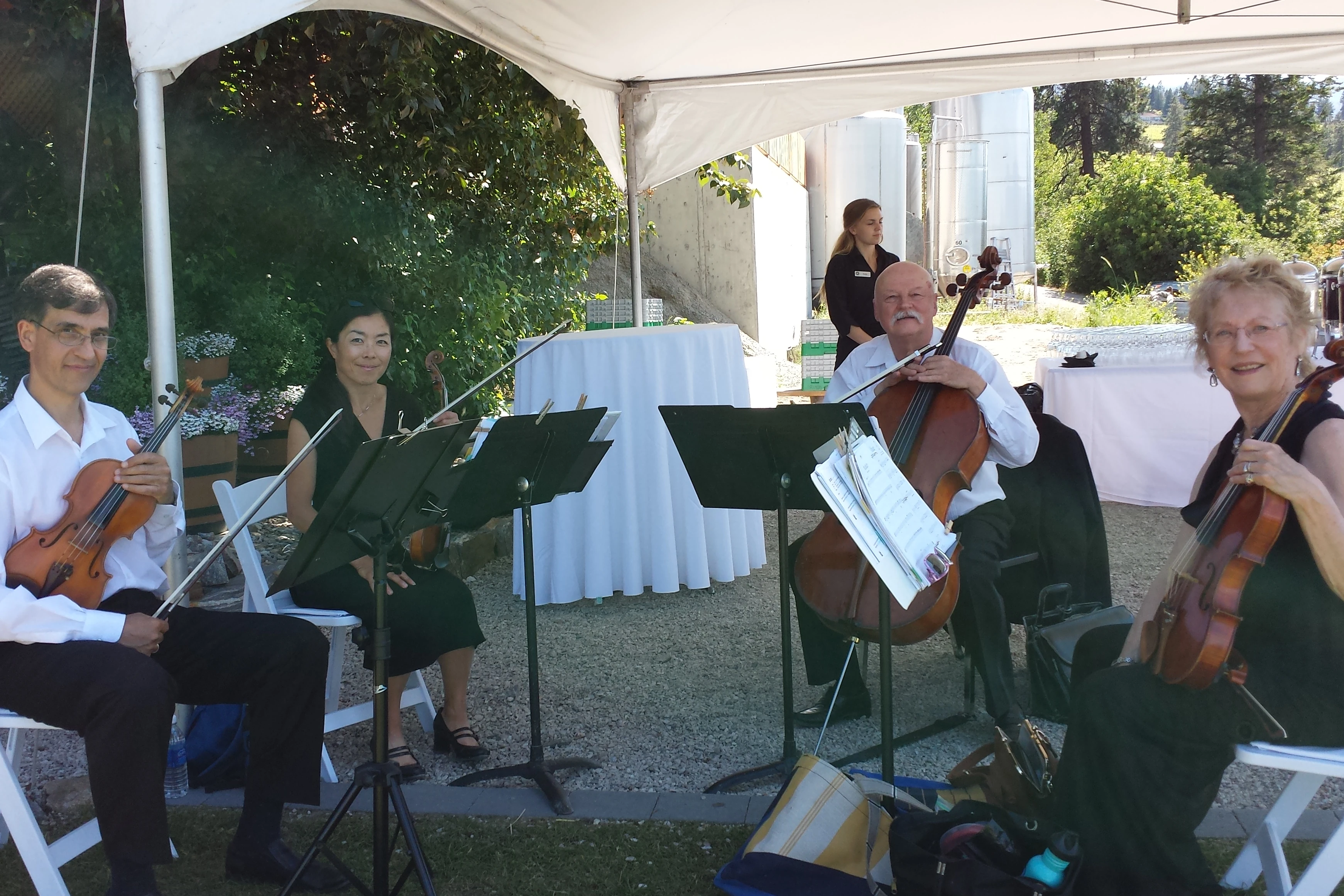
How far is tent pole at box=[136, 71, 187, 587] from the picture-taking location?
2760 mm

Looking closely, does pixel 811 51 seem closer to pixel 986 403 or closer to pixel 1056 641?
pixel 986 403

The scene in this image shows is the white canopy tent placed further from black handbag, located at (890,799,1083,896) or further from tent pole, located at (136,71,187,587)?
black handbag, located at (890,799,1083,896)

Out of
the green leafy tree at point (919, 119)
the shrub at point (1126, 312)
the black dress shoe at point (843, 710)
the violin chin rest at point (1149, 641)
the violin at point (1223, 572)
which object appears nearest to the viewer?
the violin at point (1223, 572)

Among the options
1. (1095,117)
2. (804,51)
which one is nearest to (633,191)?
(804,51)

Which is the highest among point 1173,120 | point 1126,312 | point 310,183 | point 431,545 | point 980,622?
point 1173,120

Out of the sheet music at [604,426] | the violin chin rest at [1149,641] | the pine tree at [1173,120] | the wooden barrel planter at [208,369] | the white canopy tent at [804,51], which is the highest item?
the pine tree at [1173,120]

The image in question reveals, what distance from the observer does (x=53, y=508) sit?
2.45m

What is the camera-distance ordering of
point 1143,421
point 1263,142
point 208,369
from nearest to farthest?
point 208,369
point 1143,421
point 1263,142

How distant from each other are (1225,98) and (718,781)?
117ft

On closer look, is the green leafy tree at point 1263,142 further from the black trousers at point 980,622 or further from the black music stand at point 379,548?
the black music stand at point 379,548

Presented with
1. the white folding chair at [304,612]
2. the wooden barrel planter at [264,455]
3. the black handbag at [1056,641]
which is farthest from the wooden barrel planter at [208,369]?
the black handbag at [1056,641]

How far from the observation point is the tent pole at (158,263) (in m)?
2.76

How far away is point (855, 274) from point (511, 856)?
387 centimetres

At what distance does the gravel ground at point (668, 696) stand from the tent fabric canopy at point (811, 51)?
233cm
